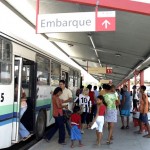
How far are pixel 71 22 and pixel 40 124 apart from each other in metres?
4.02

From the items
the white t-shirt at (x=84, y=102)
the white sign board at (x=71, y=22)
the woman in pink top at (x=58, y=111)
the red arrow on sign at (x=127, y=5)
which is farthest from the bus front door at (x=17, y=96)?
the white t-shirt at (x=84, y=102)

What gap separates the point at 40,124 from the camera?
35.4ft

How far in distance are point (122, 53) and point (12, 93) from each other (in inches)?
476

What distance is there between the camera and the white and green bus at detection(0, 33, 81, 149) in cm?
759

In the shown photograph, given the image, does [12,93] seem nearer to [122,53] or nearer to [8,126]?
[8,126]

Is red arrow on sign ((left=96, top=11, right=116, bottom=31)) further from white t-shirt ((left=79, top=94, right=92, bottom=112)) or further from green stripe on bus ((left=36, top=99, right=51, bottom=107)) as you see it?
white t-shirt ((left=79, top=94, right=92, bottom=112))

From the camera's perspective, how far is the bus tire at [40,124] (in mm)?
10445

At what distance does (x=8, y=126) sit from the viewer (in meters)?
7.80

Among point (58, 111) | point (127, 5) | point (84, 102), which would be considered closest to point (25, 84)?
point (58, 111)

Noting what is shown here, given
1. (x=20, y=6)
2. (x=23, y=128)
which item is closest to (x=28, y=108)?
(x=23, y=128)

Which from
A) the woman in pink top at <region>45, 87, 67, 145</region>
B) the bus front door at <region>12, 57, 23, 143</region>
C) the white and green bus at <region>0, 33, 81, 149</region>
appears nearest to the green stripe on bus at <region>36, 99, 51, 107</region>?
the white and green bus at <region>0, 33, 81, 149</region>

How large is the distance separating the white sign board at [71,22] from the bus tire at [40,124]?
10.9ft

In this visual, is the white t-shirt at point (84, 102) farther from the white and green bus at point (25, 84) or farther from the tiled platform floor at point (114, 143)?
the white and green bus at point (25, 84)

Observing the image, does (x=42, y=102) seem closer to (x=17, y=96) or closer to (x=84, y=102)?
(x=84, y=102)
